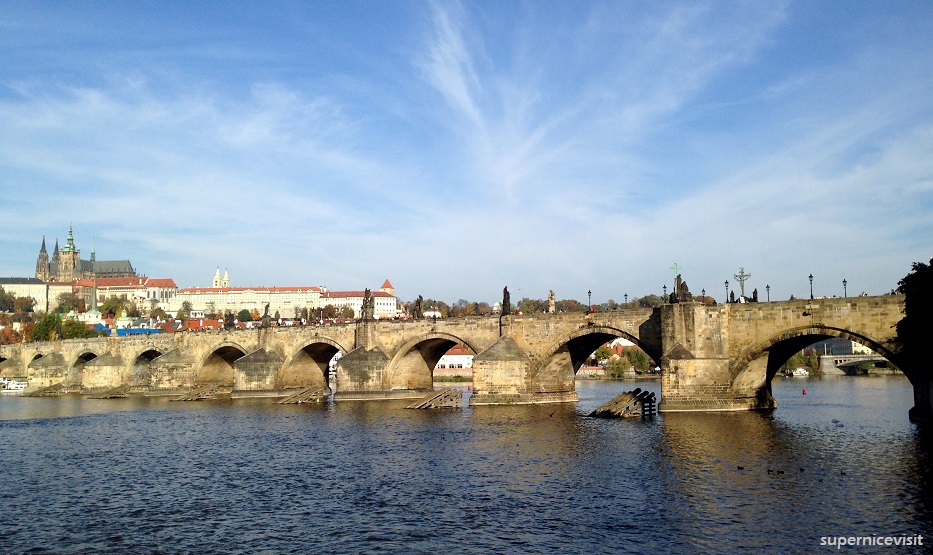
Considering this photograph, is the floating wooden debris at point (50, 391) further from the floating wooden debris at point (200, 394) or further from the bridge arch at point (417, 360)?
the bridge arch at point (417, 360)

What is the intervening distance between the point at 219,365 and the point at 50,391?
73.1ft

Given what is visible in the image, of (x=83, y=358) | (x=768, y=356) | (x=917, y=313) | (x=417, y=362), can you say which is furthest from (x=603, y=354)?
(x=917, y=313)

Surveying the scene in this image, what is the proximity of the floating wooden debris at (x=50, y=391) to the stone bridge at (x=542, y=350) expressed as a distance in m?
6.66

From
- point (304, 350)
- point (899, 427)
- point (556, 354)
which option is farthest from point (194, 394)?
point (899, 427)

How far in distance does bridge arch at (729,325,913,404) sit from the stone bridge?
0.06 m

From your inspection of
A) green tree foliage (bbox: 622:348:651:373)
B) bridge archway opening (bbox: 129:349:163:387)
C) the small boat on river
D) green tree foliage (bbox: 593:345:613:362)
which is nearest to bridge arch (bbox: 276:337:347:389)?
bridge archway opening (bbox: 129:349:163:387)

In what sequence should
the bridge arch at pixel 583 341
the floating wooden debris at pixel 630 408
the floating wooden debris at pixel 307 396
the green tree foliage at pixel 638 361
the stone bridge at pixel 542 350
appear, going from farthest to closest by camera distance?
1. the green tree foliage at pixel 638 361
2. the floating wooden debris at pixel 307 396
3. the bridge arch at pixel 583 341
4. the floating wooden debris at pixel 630 408
5. the stone bridge at pixel 542 350

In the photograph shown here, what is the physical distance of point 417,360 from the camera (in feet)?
196

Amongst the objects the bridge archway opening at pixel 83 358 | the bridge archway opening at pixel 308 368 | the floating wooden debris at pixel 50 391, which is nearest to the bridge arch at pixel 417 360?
the bridge archway opening at pixel 308 368

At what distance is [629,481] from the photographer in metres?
24.7

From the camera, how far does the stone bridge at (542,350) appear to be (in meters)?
38.5

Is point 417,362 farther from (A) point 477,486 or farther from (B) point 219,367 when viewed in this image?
(A) point 477,486

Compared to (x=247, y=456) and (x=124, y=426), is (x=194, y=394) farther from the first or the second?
(x=247, y=456)

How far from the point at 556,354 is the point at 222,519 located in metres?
31.1
